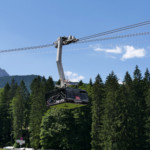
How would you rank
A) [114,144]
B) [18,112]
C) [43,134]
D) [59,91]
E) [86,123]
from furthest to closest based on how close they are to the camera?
[18,112] → [86,123] → [43,134] → [114,144] → [59,91]

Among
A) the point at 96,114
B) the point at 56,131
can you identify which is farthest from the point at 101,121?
the point at 56,131

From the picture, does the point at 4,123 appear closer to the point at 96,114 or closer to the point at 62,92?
the point at 96,114

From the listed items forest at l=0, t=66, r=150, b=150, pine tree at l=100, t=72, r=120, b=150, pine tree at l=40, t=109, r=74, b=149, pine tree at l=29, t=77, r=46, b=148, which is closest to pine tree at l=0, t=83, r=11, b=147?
forest at l=0, t=66, r=150, b=150

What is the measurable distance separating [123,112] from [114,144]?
6.96m

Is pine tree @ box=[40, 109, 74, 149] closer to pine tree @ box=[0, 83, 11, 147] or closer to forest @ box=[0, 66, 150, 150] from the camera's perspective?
forest @ box=[0, 66, 150, 150]

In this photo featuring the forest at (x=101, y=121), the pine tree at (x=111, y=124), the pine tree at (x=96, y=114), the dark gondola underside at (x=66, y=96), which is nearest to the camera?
the dark gondola underside at (x=66, y=96)

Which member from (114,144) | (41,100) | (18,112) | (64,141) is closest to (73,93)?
(114,144)

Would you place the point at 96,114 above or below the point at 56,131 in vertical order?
above

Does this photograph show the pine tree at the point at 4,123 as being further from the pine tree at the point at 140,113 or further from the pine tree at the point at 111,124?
the pine tree at the point at 140,113

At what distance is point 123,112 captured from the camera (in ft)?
186

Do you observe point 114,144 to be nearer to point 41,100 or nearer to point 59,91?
point 41,100

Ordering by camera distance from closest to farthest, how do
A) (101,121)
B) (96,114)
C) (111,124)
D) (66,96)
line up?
(66,96), (111,124), (101,121), (96,114)

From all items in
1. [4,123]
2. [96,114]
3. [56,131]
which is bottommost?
[56,131]

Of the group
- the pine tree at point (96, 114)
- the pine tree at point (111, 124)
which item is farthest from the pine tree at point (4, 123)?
the pine tree at point (111, 124)
